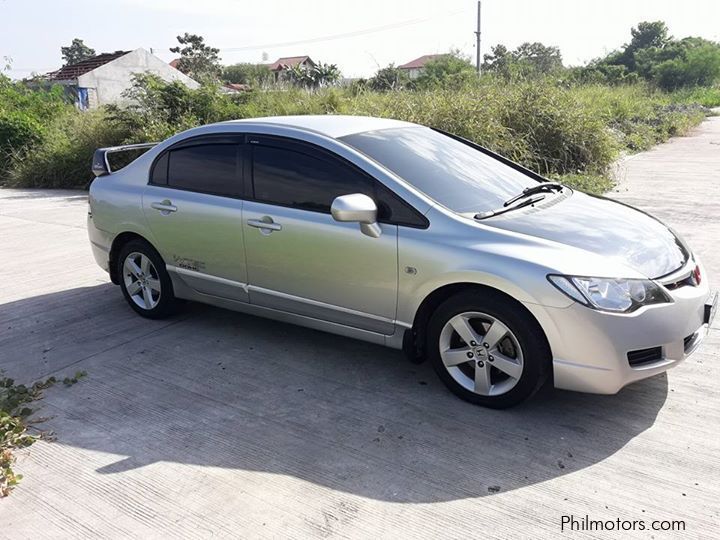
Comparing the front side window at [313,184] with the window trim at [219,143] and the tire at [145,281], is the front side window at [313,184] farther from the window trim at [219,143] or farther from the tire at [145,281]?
the tire at [145,281]

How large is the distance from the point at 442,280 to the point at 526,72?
12.0 metres

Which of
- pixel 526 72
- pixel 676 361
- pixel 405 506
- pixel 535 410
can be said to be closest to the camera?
pixel 405 506

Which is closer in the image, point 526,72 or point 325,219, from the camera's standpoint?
point 325,219

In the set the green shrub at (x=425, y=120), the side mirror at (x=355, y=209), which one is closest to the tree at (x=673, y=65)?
the green shrub at (x=425, y=120)

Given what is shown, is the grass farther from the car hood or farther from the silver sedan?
the car hood

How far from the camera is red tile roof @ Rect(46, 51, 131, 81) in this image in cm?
3155

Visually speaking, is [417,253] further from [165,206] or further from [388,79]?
[388,79]

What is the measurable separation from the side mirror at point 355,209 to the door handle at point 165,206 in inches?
65.3

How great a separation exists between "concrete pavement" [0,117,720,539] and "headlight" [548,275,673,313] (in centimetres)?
69

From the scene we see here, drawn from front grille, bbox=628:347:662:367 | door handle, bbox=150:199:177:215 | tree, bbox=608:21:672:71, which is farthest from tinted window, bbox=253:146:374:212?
tree, bbox=608:21:672:71

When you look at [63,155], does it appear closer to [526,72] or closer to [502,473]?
[526,72]

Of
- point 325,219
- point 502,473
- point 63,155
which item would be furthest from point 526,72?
point 502,473

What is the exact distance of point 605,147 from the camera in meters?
10.8

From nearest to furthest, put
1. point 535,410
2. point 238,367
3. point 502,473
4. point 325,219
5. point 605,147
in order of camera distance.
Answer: point 502,473 < point 535,410 < point 325,219 < point 238,367 < point 605,147
